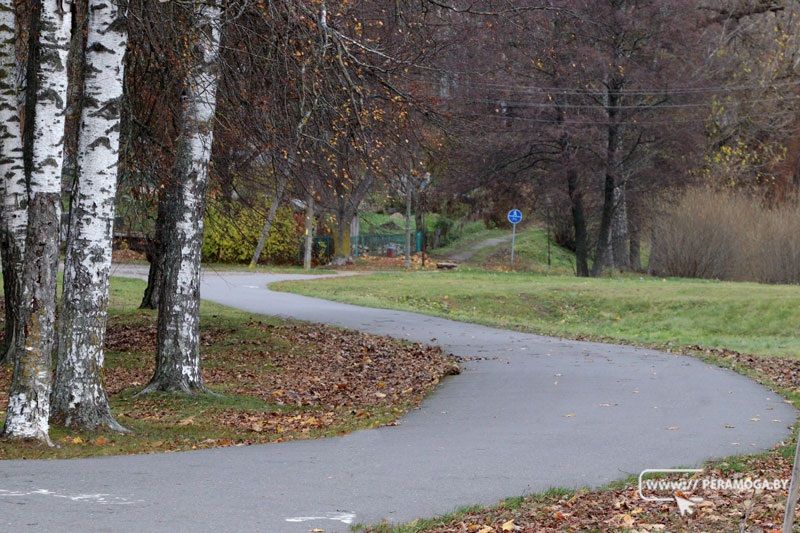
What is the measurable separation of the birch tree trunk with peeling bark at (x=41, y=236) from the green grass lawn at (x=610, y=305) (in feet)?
45.8

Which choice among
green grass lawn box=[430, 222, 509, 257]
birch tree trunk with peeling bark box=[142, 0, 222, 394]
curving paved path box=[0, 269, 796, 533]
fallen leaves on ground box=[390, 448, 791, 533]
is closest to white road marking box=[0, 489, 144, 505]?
curving paved path box=[0, 269, 796, 533]

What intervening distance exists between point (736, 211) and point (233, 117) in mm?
28219

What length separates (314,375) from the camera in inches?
643

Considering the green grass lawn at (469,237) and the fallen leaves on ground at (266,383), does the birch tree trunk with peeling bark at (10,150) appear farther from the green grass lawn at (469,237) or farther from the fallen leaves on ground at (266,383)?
the green grass lawn at (469,237)

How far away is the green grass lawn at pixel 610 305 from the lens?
960 inches

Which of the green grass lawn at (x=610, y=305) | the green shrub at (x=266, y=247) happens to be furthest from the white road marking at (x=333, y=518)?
the green shrub at (x=266, y=247)

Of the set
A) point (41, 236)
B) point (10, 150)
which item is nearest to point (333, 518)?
point (41, 236)

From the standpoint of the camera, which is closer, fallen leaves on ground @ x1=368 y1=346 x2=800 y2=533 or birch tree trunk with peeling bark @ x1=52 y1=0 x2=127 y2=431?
fallen leaves on ground @ x1=368 y1=346 x2=800 y2=533

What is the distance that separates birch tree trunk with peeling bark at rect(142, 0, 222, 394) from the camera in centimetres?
1266

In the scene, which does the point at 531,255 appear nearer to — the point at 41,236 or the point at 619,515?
the point at 41,236

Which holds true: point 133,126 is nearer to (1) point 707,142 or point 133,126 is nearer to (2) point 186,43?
(2) point 186,43

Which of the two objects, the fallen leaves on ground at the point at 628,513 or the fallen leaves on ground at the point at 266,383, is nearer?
the fallen leaves on ground at the point at 628,513

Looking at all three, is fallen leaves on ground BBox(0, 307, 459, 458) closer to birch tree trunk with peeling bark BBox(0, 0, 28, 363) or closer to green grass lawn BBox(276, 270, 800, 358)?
birch tree trunk with peeling bark BBox(0, 0, 28, 363)

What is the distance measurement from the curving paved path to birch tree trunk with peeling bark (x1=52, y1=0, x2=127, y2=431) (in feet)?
4.75
